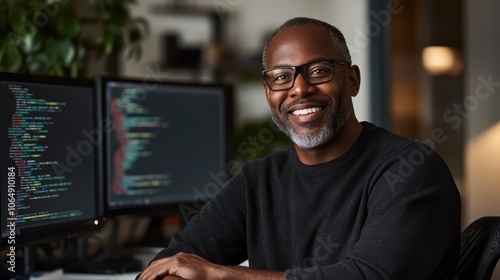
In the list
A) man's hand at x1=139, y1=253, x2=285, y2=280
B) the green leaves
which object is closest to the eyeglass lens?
man's hand at x1=139, y1=253, x2=285, y2=280

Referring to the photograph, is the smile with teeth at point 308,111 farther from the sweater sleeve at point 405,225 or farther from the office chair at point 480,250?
the office chair at point 480,250

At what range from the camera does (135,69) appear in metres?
3.59

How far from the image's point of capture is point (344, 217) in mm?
1394

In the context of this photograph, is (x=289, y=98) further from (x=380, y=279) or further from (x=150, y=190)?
(x=150, y=190)

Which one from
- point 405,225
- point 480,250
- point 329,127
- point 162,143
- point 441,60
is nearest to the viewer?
point 405,225

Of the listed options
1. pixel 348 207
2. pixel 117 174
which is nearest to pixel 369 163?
pixel 348 207

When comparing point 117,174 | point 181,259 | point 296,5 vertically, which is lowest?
point 181,259

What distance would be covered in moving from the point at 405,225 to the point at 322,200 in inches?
10.2

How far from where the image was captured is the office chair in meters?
1.31

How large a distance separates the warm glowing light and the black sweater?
3.58 ft

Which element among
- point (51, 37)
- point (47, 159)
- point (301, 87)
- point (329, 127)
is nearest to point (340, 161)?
point (329, 127)

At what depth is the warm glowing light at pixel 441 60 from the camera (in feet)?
8.05

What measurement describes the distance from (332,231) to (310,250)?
0.27ft

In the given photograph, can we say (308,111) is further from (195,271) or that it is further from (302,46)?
(195,271)
